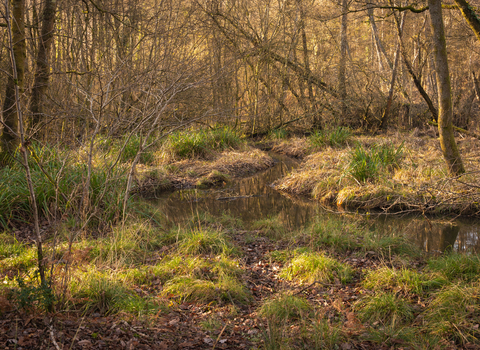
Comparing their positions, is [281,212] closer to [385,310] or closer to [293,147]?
[385,310]

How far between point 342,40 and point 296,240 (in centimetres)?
1210

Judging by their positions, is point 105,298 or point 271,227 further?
point 271,227

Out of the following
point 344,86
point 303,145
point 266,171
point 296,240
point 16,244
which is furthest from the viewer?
point 344,86

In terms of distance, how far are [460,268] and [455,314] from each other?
3.84 ft

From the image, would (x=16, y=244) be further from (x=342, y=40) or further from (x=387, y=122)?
(x=387, y=122)

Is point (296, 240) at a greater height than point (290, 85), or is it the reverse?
point (290, 85)

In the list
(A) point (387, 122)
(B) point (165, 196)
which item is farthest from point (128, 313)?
(A) point (387, 122)

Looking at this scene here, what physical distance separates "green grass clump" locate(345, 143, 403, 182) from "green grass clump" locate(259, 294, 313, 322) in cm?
558

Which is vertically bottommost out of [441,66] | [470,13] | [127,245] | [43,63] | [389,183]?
[127,245]

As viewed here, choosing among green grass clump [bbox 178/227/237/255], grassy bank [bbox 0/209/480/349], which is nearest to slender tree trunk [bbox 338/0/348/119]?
grassy bank [bbox 0/209/480/349]

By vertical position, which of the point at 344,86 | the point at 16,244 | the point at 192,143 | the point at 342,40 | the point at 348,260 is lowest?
the point at 348,260

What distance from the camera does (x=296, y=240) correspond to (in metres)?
6.14

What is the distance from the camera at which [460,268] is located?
465 centimetres

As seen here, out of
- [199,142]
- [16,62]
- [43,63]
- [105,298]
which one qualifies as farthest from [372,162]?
[16,62]
